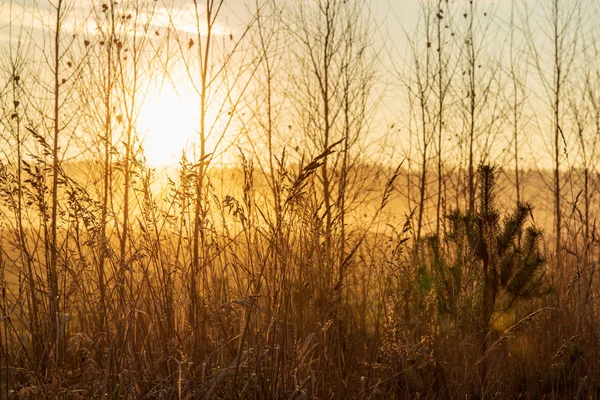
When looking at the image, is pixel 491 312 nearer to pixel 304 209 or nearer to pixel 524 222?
pixel 524 222

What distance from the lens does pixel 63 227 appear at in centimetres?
312

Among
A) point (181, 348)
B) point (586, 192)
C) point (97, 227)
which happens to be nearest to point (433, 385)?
point (181, 348)

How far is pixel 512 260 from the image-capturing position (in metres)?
4.08

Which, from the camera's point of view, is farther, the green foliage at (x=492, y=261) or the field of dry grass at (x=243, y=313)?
the green foliage at (x=492, y=261)

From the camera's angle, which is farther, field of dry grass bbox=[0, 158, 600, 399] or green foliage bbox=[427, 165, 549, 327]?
green foliage bbox=[427, 165, 549, 327]

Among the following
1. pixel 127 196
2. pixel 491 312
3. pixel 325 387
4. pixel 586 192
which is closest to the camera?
pixel 325 387

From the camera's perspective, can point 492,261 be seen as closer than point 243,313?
No

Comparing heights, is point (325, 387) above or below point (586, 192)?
below

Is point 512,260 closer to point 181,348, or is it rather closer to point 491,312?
point 491,312

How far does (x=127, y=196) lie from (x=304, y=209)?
8.43ft

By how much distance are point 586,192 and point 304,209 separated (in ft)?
18.7

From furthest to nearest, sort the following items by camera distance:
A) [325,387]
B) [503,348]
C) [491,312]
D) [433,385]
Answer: [503,348], [491,312], [433,385], [325,387]

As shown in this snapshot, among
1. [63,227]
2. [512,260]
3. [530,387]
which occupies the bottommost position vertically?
[530,387]

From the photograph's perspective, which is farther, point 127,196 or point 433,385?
point 127,196
